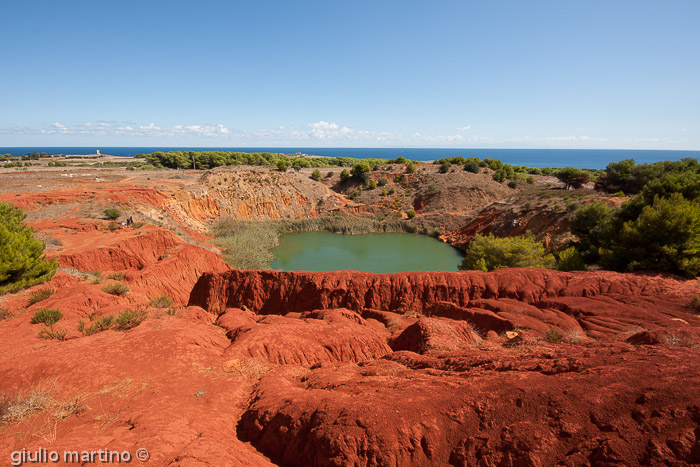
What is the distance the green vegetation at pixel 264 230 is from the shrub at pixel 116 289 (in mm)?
11281

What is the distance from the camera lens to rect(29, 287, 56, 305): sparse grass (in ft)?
39.5

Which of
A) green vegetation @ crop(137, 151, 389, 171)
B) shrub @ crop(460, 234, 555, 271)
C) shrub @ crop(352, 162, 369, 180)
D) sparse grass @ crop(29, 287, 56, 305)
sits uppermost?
green vegetation @ crop(137, 151, 389, 171)

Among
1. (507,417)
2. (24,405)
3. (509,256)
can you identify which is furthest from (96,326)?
(509,256)

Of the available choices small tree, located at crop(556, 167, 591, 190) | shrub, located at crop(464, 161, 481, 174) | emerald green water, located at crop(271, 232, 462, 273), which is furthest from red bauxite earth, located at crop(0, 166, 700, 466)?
shrub, located at crop(464, 161, 481, 174)

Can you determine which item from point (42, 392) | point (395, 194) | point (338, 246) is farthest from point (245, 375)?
point (395, 194)

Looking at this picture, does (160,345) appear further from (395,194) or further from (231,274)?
(395,194)

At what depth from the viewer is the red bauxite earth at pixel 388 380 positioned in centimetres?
451

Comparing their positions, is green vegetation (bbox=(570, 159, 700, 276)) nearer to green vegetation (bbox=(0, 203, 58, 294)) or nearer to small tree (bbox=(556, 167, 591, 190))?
small tree (bbox=(556, 167, 591, 190))

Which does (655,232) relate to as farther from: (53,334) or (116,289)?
(116,289)

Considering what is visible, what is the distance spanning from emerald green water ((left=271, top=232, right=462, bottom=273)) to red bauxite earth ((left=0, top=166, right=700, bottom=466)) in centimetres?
1462

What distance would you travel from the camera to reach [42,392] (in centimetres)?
645

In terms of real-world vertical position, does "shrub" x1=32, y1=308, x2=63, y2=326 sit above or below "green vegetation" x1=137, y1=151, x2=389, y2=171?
below

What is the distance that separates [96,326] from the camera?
1005 centimetres

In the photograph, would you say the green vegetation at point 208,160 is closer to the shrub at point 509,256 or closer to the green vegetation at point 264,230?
the green vegetation at point 264,230
